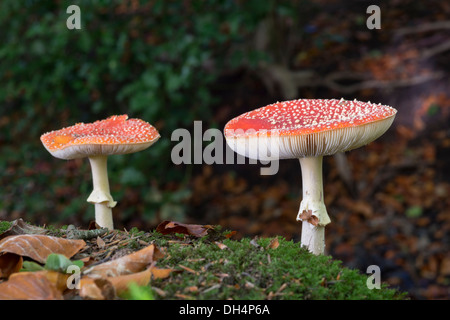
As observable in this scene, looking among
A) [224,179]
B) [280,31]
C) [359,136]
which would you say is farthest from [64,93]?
[359,136]

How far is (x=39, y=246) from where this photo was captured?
2.34 metres

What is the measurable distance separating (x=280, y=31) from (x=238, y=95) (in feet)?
4.36

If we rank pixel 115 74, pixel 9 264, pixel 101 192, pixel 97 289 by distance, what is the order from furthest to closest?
1. pixel 115 74
2. pixel 101 192
3. pixel 9 264
4. pixel 97 289

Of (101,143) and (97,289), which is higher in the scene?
(101,143)

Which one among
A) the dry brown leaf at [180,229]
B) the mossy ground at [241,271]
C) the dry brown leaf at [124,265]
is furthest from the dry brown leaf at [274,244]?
the dry brown leaf at [124,265]

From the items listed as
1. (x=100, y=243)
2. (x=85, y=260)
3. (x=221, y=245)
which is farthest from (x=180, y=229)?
(x=85, y=260)

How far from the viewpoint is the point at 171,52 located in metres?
5.57

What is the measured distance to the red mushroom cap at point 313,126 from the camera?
256cm

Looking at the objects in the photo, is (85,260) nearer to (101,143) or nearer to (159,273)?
(159,273)

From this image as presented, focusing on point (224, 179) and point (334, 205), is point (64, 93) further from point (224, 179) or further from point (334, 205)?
point (334, 205)

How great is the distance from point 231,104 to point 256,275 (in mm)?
6508

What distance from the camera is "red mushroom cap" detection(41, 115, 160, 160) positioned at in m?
3.08

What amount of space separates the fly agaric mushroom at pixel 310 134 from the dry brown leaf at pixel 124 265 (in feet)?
2.70

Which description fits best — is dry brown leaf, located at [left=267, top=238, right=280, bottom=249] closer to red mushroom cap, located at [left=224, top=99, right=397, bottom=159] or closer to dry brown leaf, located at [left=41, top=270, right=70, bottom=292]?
red mushroom cap, located at [left=224, top=99, right=397, bottom=159]
